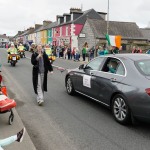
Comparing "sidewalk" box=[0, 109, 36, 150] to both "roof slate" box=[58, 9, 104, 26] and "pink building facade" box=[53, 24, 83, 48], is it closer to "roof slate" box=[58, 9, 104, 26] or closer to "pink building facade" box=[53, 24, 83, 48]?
"pink building facade" box=[53, 24, 83, 48]

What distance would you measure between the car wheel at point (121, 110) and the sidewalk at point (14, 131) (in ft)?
6.69

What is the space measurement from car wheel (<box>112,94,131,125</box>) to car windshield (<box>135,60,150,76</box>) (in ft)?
2.25

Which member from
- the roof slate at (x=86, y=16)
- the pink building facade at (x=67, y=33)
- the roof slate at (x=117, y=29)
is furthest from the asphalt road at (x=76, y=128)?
the roof slate at (x=86, y=16)

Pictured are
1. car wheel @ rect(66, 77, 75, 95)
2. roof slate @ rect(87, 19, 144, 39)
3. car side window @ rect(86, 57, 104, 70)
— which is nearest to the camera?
car side window @ rect(86, 57, 104, 70)

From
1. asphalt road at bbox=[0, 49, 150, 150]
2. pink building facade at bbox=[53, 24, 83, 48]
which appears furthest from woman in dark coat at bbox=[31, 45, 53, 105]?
pink building facade at bbox=[53, 24, 83, 48]

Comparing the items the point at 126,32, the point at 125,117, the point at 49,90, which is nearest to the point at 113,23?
the point at 126,32

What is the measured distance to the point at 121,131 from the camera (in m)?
5.39

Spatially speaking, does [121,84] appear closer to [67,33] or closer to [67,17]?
[67,33]

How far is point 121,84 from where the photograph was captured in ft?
19.1

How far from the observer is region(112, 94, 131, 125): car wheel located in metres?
5.59

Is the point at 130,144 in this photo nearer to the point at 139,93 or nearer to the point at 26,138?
the point at 139,93

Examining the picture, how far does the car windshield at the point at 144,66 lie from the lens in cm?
566

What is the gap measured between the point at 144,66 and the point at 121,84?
64cm

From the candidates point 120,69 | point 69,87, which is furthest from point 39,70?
point 120,69
